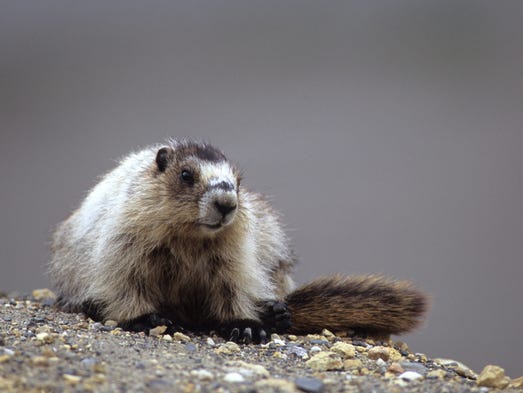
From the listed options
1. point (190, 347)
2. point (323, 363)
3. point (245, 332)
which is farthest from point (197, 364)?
point (245, 332)

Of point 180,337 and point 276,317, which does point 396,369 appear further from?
point 180,337

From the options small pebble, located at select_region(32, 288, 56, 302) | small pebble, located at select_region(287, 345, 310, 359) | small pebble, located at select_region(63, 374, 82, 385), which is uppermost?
small pebble, located at select_region(287, 345, 310, 359)

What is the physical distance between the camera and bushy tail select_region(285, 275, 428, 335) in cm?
300

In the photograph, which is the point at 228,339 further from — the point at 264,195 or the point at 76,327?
the point at 264,195

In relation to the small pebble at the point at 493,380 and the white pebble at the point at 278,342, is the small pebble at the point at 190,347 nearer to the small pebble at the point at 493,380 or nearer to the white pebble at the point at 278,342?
the white pebble at the point at 278,342

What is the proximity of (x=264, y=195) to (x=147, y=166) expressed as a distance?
2.57 ft

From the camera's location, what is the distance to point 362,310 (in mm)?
3010

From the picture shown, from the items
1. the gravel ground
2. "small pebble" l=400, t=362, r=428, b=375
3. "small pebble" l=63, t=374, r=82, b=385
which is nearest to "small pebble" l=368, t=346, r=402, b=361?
the gravel ground

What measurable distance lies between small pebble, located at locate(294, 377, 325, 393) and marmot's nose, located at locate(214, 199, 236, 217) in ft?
2.51

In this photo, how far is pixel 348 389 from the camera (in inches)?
79.0

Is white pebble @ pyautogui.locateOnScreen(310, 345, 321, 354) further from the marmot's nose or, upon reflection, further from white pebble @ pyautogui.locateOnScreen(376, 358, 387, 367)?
the marmot's nose

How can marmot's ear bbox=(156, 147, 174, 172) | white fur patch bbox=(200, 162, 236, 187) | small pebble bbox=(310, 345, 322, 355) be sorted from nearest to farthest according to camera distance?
small pebble bbox=(310, 345, 322, 355) < white fur patch bbox=(200, 162, 236, 187) < marmot's ear bbox=(156, 147, 174, 172)

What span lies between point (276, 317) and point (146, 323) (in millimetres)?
529

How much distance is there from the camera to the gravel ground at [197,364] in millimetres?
1858
